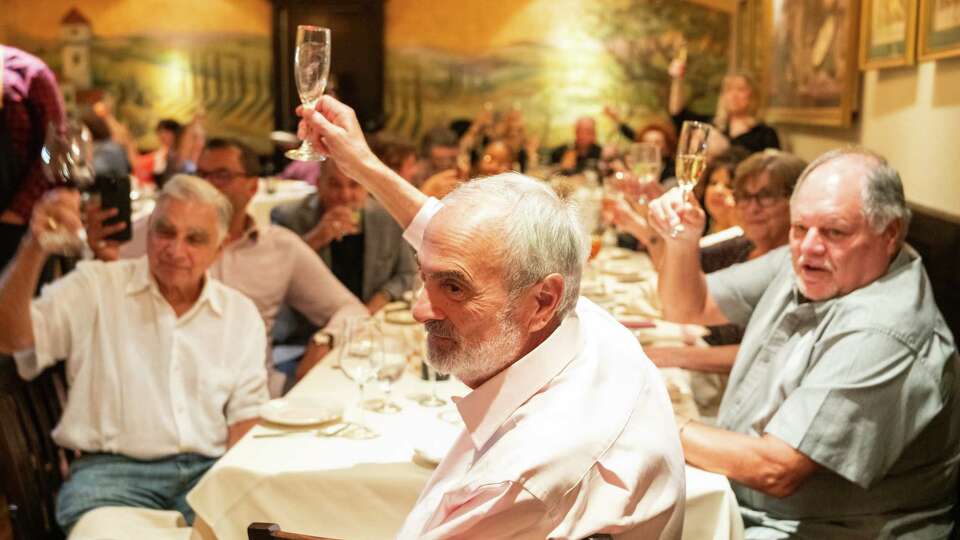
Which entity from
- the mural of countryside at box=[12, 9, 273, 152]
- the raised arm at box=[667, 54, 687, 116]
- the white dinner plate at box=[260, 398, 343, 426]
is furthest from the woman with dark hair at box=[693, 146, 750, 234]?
the mural of countryside at box=[12, 9, 273, 152]

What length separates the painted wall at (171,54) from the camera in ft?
42.7

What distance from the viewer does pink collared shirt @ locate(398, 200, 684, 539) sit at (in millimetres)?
1268

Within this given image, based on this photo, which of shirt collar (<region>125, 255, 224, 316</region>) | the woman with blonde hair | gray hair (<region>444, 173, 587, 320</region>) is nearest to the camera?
gray hair (<region>444, 173, 587, 320</region>)

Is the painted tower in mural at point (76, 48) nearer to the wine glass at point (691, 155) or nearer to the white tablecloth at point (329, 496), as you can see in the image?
the wine glass at point (691, 155)

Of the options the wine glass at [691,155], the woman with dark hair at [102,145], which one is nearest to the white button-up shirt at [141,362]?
the wine glass at [691,155]

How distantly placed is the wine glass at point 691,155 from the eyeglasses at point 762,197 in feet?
3.27

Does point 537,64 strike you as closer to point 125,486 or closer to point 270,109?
point 270,109

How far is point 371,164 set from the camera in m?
2.02

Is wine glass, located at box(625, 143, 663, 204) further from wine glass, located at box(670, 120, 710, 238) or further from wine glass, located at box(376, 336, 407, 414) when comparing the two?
wine glass, located at box(376, 336, 407, 414)

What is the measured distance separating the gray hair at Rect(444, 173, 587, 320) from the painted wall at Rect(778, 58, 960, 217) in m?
2.51

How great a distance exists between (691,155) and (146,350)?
154 cm

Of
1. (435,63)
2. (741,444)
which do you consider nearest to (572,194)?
(741,444)

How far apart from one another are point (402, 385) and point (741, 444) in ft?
3.05

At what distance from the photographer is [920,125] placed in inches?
161
